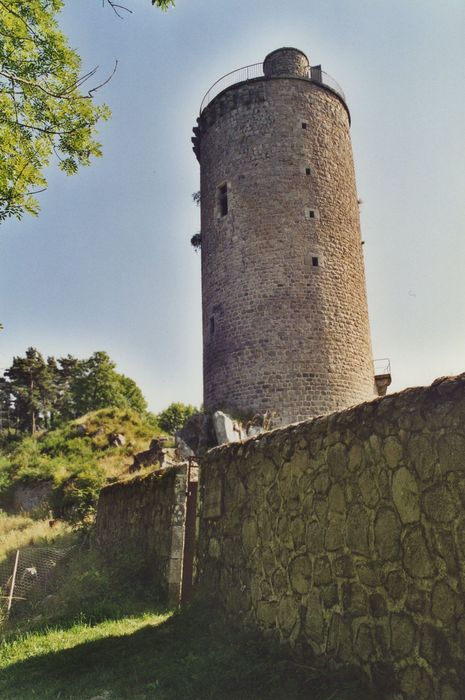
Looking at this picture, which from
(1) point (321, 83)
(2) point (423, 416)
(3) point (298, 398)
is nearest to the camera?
(2) point (423, 416)

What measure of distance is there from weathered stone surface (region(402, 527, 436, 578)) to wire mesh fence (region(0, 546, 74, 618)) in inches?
282

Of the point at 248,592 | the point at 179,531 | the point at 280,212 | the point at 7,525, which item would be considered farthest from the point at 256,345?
the point at 248,592

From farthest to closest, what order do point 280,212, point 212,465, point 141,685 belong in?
point 280,212 → point 212,465 → point 141,685

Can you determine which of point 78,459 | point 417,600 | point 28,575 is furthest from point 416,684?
point 78,459

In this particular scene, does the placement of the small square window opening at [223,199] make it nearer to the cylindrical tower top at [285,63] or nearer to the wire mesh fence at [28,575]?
the cylindrical tower top at [285,63]

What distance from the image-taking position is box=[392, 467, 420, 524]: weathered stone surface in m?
3.02

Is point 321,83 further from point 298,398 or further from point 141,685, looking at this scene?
point 141,685

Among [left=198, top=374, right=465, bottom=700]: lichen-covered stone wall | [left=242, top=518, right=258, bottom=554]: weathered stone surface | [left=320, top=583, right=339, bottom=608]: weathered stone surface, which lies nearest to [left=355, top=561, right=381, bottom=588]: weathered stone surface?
[left=198, top=374, right=465, bottom=700]: lichen-covered stone wall

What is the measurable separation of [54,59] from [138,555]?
7.63 meters

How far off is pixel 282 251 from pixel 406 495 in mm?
15392

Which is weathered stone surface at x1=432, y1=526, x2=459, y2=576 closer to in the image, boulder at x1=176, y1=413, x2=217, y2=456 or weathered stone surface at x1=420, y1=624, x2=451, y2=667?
weathered stone surface at x1=420, y1=624, x2=451, y2=667

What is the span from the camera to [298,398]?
55.0 feet

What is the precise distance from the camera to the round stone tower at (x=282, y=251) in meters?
17.2

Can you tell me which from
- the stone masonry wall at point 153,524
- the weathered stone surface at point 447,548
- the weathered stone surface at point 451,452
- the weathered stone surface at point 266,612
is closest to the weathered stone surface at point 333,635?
the weathered stone surface at point 266,612
